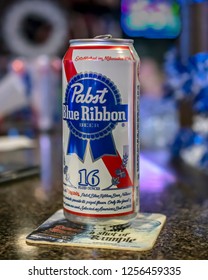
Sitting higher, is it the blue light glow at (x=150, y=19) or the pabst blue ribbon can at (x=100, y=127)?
the blue light glow at (x=150, y=19)

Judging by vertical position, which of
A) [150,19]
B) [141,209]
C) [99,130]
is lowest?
[141,209]

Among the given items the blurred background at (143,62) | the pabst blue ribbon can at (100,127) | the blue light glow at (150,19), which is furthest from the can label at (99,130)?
the blue light glow at (150,19)

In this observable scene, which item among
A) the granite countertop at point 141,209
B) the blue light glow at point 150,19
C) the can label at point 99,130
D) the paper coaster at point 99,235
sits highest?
the blue light glow at point 150,19

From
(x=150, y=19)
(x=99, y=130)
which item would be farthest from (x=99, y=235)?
(x=150, y=19)

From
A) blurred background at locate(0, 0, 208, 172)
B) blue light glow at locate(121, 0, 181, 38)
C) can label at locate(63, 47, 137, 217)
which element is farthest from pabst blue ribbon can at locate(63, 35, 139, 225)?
blue light glow at locate(121, 0, 181, 38)

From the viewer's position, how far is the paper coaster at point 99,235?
0.69 meters

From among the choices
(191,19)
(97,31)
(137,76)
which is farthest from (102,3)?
(137,76)

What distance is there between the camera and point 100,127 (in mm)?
707

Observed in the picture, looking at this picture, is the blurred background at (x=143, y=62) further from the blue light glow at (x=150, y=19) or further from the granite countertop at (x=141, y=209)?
the granite countertop at (x=141, y=209)

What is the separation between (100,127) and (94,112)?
22mm

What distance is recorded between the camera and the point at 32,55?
2963 millimetres

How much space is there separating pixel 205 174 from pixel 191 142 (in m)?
0.12

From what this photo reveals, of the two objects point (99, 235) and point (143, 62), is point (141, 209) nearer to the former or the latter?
point (99, 235)
